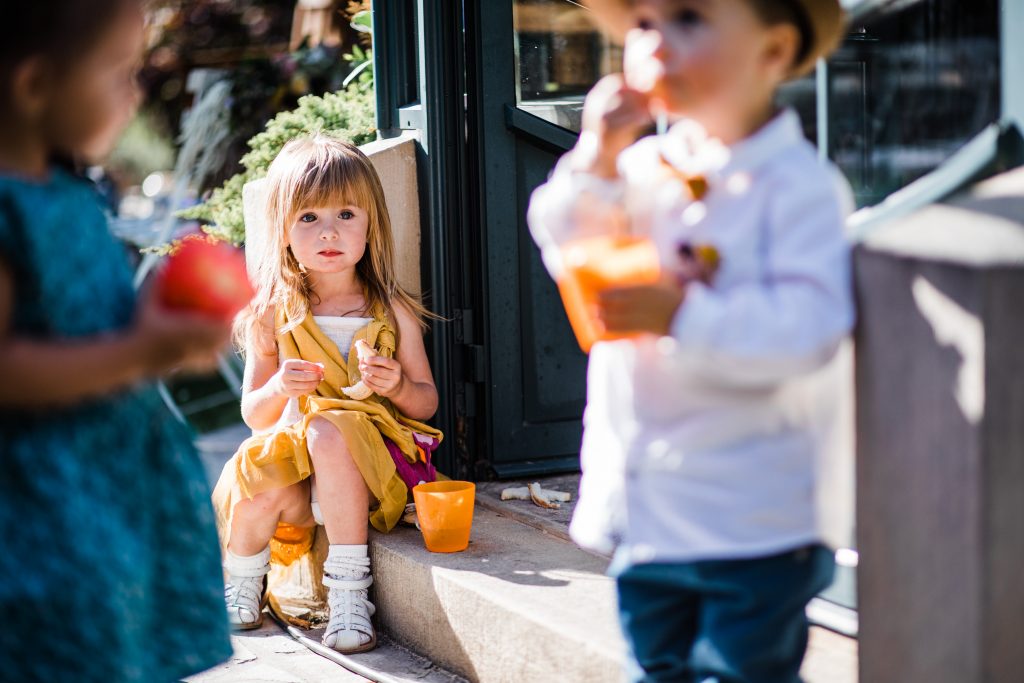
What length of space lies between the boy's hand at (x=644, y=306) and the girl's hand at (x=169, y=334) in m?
0.54

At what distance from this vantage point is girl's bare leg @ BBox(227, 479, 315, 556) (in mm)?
3260

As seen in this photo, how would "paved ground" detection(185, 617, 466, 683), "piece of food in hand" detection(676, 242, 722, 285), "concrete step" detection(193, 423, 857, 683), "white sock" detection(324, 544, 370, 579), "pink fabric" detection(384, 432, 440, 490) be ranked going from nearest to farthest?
"piece of food in hand" detection(676, 242, 722, 285), "concrete step" detection(193, 423, 857, 683), "paved ground" detection(185, 617, 466, 683), "white sock" detection(324, 544, 370, 579), "pink fabric" detection(384, 432, 440, 490)

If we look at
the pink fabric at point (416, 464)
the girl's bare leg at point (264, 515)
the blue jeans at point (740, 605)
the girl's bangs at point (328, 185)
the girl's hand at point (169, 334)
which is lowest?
the girl's bare leg at point (264, 515)

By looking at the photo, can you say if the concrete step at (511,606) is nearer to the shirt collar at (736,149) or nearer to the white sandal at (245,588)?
the white sandal at (245,588)

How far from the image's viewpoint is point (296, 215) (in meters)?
3.26

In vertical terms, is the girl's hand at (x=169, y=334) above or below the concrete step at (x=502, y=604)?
above

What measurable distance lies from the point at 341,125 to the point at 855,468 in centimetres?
276

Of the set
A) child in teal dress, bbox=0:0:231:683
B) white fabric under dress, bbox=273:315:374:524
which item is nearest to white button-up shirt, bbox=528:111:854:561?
child in teal dress, bbox=0:0:231:683

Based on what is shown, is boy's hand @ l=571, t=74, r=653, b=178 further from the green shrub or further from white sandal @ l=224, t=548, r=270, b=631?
the green shrub

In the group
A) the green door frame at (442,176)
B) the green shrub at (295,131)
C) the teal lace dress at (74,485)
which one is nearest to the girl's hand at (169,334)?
the teal lace dress at (74,485)

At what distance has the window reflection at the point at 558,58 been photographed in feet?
12.4

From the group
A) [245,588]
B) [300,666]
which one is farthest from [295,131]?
[300,666]

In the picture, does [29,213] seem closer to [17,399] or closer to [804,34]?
[17,399]

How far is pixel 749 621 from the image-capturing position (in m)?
1.70
